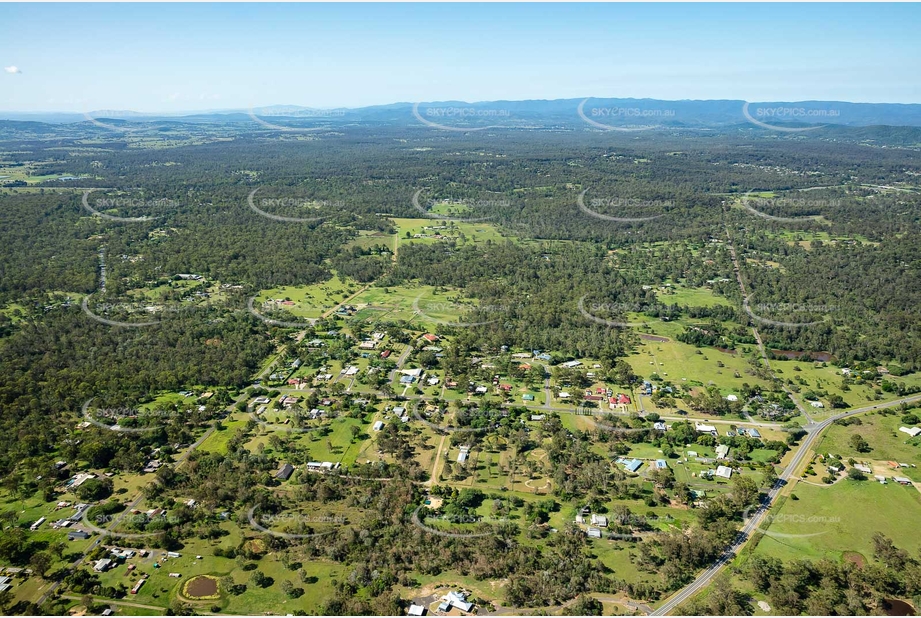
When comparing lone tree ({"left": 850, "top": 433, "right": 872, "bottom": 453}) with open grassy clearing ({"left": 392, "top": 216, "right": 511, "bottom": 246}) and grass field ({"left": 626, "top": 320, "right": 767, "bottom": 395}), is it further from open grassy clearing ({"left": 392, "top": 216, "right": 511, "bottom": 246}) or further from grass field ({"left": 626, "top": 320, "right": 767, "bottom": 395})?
open grassy clearing ({"left": 392, "top": 216, "right": 511, "bottom": 246})

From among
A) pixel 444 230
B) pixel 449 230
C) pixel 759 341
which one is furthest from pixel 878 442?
pixel 444 230

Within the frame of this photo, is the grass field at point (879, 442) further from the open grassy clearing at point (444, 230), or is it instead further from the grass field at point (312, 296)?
the open grassy clearing at point (444, 230)

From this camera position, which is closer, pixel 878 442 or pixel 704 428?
pixel 878 442

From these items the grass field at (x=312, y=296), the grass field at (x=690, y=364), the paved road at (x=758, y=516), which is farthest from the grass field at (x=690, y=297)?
the grass field at (x=312, y=296)

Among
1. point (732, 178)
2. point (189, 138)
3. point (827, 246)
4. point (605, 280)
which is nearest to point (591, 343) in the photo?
point (605, 280)

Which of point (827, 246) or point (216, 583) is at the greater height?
point (827, 246)

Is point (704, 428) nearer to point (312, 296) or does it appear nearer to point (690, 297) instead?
point (690, 297)

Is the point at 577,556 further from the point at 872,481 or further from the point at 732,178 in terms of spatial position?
the point at 732,178

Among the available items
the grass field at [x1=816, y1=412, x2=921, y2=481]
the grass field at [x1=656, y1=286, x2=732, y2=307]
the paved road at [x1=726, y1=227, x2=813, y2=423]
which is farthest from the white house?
the grass field at [x1=656, y1=286, x2=732, y2=307]
